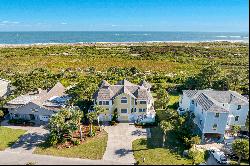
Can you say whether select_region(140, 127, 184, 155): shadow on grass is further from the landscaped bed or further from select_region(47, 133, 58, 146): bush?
select_region(47, 133, 58, 146): bush

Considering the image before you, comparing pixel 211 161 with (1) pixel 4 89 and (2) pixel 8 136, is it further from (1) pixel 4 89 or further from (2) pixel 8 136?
(1) pixel 4 89

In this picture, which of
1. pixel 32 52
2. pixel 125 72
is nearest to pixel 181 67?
pixel 125 72

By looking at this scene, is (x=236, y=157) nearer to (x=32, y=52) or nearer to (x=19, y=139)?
(x=19, y=139)

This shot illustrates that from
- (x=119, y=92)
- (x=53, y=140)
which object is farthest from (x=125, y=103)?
(x=53, y=140)

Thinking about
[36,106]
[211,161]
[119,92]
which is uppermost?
[119,92]

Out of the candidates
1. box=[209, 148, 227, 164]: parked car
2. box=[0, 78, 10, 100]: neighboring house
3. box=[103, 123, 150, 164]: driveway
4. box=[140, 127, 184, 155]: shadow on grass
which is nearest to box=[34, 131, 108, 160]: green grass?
box=[103, 123, 150, 164]: driveway
